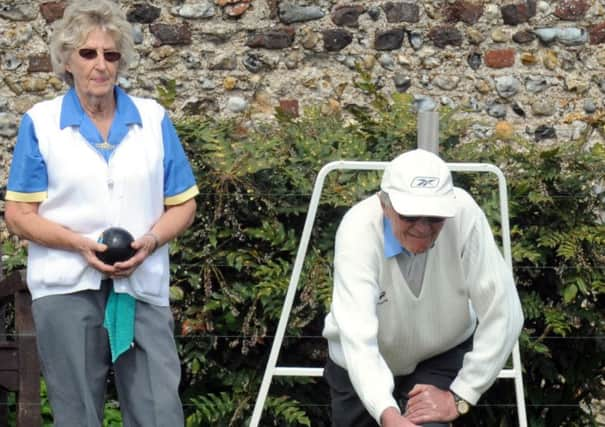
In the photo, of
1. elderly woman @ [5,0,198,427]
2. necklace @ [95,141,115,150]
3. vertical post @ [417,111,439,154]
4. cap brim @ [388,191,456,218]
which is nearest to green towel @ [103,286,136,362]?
elderly woman @ [5,0,198,427]

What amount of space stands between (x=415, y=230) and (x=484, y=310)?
31cm

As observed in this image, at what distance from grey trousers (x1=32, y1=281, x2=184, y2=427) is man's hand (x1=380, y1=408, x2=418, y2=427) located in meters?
0.79

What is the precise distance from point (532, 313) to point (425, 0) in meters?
1.96

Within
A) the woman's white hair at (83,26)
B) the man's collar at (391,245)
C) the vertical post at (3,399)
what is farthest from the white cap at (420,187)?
the vertical post at (3,399)

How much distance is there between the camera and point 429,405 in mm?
3678

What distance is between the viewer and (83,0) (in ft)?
13.3

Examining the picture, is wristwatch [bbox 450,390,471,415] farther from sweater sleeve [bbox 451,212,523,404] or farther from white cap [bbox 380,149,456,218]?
white cap [bbox 380,149,456,218]

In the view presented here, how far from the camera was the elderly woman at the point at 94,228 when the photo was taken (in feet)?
12.9

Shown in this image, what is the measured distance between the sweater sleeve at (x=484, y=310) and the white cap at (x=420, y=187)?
0.19 metres

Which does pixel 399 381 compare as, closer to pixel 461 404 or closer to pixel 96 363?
pixel 461 404

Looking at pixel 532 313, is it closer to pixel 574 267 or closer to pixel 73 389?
pixel 574 267

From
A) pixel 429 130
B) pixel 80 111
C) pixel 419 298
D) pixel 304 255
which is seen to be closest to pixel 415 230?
pixel 419 298

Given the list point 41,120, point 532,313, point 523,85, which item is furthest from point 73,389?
point 523,85

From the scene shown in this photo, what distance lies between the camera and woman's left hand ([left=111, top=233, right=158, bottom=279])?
391 centimetres
